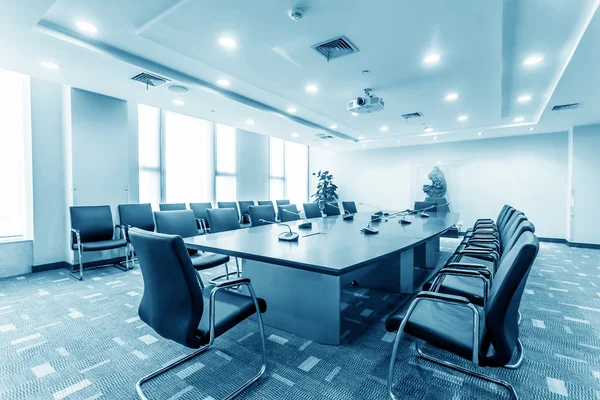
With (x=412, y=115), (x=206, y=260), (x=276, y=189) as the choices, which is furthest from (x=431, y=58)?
(x=276, y=189)

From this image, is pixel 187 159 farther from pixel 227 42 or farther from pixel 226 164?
pixel 227 42

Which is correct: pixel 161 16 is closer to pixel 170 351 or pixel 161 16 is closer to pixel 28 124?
pixel 170 351

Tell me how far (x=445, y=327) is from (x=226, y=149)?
664cm

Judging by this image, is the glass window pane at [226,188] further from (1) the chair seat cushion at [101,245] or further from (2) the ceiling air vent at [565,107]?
(2) the ceiling air vent at [565,107]

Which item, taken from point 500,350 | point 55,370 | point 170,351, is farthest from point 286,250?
point 55,370

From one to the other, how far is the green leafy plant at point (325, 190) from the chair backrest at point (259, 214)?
5.54 m

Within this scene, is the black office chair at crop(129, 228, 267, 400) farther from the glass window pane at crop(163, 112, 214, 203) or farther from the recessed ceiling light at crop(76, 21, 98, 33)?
the glass window pane at crop(163, 112, 214, 203)

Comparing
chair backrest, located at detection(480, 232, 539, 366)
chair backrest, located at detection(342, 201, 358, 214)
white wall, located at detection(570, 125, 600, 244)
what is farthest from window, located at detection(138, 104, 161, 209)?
white wall, located at detection(570, 125, 600, 244)

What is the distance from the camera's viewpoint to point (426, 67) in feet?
11.6

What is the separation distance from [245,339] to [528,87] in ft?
16.4

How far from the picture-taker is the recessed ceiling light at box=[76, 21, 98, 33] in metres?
2.69

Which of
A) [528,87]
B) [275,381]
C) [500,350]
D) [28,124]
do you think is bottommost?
[275,381]

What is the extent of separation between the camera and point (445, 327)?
1.49 m

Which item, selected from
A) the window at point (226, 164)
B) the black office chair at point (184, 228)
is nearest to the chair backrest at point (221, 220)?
the black office chair at point (184, 228)
